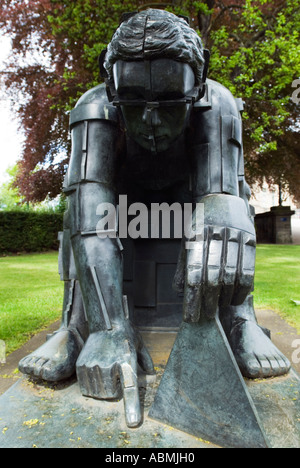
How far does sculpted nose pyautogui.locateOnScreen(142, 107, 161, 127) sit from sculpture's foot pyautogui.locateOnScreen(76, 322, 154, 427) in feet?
2.88

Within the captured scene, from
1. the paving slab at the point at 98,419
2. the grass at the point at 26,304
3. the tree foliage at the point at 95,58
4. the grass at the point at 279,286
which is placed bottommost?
the grass at the point at 26,304

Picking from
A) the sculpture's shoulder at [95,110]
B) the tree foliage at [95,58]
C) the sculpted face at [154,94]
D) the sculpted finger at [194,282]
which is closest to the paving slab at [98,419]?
the sculpted finger at [194,282]

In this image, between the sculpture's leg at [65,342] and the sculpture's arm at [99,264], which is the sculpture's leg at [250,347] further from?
the sculpture's leg at [65,342]

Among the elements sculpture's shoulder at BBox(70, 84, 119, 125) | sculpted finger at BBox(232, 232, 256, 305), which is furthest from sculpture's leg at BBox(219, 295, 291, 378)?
sculpture's shoulder at BBox(70, 84, 119, 125)

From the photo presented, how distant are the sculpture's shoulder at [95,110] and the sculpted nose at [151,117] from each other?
37 cm

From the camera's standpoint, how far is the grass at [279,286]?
396cm

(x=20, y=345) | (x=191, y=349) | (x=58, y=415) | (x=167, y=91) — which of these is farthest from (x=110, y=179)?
(x=20, y=345)

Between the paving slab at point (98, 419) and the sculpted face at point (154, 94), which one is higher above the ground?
the sculpted face at point (154, 94)

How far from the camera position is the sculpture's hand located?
1320mm

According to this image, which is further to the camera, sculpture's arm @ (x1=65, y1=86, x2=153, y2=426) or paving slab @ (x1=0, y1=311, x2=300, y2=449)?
sculpture's arm @ (x1=65, y1=86, x2=153, y2=426)

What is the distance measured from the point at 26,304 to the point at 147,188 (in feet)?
9.61

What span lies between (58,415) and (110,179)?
41.3 inches

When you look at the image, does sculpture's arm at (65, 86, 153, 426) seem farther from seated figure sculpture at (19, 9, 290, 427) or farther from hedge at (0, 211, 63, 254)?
hedge at (0, 211, 63, 254)

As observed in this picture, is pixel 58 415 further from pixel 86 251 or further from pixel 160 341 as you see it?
pixel 160 341
